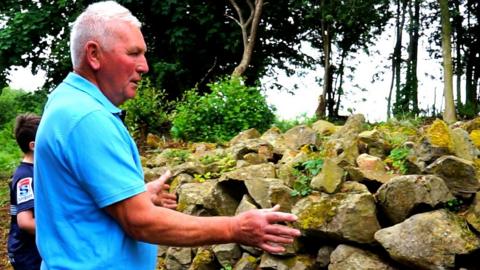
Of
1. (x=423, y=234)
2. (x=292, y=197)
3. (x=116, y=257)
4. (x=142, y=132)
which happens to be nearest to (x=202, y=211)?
(x=292, y=197)

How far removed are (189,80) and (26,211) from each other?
14.6 meters

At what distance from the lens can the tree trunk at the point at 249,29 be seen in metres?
15.6

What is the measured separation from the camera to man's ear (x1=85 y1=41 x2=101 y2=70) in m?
1.89

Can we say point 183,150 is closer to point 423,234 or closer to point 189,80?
point 423,234

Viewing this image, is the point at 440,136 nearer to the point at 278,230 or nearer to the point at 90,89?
the point at 278,230

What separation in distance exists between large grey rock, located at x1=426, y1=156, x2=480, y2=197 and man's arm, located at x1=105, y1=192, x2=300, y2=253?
112 inches

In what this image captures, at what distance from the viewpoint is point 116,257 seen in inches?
73.5

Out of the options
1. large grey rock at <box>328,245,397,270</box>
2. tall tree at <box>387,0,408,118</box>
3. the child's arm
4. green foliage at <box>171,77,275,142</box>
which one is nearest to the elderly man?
the child's arm

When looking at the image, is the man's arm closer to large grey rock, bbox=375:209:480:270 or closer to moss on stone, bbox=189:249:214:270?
large grey rock, bbox=375:209:480:270

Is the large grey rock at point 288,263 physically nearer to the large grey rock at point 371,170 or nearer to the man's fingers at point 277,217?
the large grey rock at point 371,170

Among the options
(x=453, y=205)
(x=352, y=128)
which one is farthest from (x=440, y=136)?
(x=352, y=128)

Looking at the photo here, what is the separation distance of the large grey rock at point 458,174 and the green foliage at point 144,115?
21.4 ft

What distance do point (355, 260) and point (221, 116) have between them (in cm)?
551

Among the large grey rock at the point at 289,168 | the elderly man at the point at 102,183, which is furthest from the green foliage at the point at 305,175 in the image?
the elderly man at the point at 102,183
